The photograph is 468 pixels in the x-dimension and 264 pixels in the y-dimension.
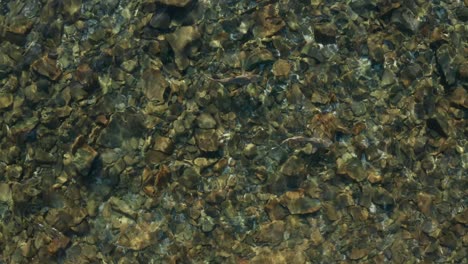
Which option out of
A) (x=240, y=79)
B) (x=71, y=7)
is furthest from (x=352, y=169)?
(x=71, y=7)

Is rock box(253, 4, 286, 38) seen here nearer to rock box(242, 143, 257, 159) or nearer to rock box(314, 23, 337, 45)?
rock box(314, 23, 337, 45)

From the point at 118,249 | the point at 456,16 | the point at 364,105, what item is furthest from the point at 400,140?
the point at 118,249

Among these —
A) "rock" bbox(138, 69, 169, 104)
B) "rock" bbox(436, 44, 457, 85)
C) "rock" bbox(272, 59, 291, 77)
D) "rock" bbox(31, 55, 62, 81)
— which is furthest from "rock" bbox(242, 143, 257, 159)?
"rock" bbox(436, 44, 457, 85)

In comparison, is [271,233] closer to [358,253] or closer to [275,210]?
[275,210]

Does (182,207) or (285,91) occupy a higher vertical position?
(285,91)

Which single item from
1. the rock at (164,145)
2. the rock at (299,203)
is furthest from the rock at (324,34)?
the rock at (164,145)

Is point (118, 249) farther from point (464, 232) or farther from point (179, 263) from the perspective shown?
point (464, 232)
